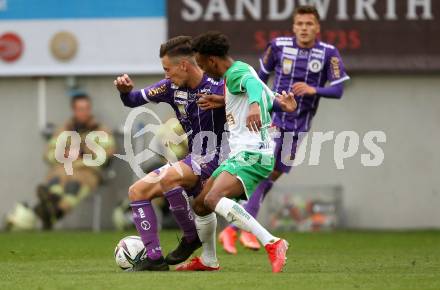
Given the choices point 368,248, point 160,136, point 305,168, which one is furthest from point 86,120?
point 368,248

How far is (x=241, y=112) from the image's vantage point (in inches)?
335

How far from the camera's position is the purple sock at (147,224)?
28.2 ft

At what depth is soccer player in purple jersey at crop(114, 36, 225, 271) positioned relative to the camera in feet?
28.3

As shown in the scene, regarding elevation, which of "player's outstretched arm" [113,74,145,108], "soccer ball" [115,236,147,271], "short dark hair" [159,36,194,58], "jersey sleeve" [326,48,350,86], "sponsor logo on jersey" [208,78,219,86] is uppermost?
"short dark hair" [159,36,194,58]

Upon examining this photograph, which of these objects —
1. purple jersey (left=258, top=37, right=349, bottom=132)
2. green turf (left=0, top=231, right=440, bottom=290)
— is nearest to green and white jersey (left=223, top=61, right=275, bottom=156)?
green turf (left=0, top=231, right=440, bottom=290)

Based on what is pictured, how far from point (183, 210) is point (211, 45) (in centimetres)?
126

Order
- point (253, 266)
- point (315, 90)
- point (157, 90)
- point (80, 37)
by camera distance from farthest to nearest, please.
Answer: point (80, 37), point (315, 90), point (253, 266), point (157, 90)

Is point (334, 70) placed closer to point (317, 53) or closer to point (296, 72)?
point (317, 53)

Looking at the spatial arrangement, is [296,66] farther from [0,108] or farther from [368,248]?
[0,108]

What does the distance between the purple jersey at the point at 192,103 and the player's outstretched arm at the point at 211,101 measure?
87 mm

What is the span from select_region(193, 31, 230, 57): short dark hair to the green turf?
160cm

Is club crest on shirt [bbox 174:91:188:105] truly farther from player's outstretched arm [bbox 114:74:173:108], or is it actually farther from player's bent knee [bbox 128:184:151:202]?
player's bent knee [bbox 128:184:151:202]

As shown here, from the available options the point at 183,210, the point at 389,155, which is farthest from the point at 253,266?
the point at 389,155

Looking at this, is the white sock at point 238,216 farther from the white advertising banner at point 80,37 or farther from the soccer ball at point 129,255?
the white advertising banner at point 80,37
